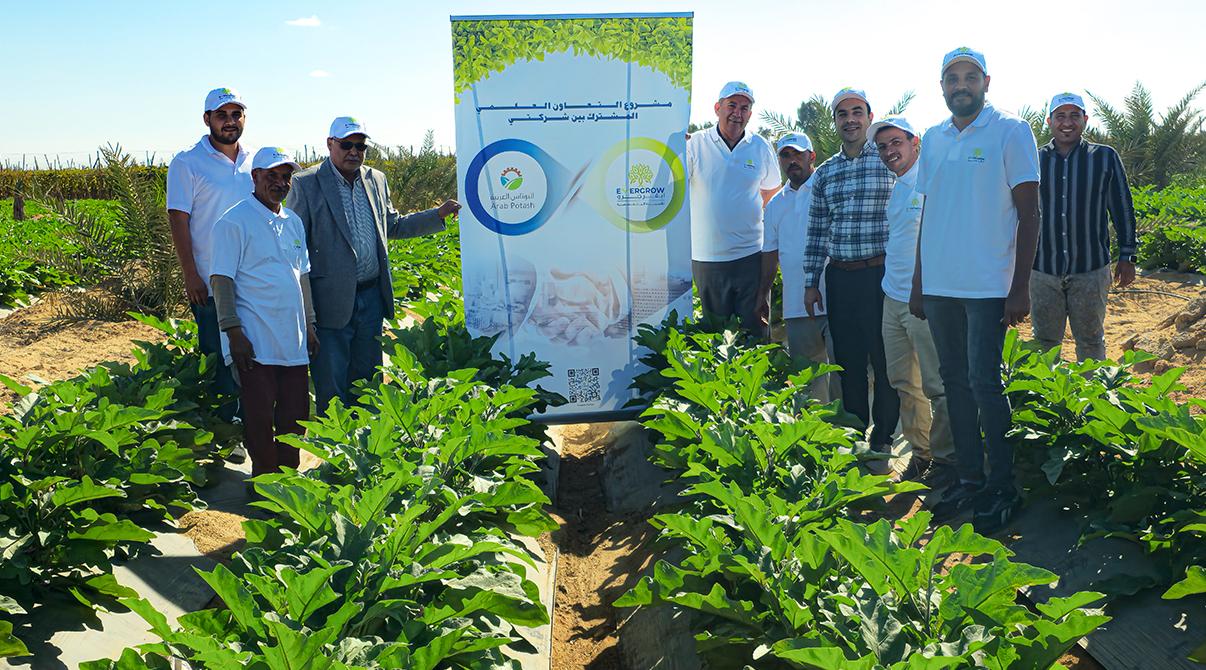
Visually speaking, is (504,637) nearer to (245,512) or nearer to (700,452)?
(700,452)

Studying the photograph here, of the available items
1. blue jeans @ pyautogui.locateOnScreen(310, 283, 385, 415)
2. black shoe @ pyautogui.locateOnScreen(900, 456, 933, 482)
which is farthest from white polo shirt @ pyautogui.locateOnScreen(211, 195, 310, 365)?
black shoe @ pyautogui.locateOnScreen(900, 456, 933, 482)

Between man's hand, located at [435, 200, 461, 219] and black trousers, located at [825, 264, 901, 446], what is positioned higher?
man's hand, located at [435, 200, 461, 219]

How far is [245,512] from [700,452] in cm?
258

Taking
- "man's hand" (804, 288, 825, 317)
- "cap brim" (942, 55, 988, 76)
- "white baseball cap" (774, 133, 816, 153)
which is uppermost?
"cap brim" (942, 55, 988, 76)

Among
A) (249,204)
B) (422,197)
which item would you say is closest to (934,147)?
(249,204)

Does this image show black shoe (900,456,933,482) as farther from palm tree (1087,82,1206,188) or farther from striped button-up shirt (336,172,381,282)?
palm tree (1087,82,1206,188)

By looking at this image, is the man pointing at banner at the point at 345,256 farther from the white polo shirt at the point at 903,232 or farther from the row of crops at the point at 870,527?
the white polo shirt at the point at 903,232

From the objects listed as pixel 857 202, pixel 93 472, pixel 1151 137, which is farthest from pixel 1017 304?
pixel 1151 137

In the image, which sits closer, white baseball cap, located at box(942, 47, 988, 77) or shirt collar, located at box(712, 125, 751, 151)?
white baseball cap, located at box(942, 47, 988, 77)

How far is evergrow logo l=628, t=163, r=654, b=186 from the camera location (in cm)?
666

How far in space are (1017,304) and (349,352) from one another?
3915mm

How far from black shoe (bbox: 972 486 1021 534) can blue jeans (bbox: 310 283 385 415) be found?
350cm

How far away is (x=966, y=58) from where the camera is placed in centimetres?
460

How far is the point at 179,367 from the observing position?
227 inches
